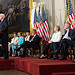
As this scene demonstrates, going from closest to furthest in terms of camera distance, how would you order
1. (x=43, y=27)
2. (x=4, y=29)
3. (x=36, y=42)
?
(x=4, y=29), (x=36, y=42), (x=43, y=27)

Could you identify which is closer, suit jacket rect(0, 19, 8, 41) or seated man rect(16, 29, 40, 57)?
suit jacket rect(0, 19, 8, 41)

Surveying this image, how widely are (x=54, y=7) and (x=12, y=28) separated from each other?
388 centimetres

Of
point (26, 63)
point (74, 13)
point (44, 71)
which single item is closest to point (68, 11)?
point (74, 13)

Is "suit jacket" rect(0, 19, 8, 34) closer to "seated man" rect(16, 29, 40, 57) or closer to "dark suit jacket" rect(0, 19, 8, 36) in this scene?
"dark suit jacket" rect(0, 19, 8, 36)

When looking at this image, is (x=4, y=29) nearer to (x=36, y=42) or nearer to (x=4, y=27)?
(x=4, y=27)

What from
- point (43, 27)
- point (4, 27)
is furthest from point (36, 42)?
point (43, 27)

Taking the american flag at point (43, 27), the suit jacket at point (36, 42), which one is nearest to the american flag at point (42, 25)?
the american flag at point (43, 27)

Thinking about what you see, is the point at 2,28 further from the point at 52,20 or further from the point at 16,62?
the point at 52,20

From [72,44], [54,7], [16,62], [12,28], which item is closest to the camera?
[72,44]

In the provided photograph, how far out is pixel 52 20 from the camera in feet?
35.5

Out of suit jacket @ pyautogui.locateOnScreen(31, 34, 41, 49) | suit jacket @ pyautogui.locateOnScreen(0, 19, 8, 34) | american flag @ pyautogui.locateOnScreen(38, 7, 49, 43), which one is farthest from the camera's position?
american flag @ pyautogui.locateOnScreen(38, 7, 49, 43)

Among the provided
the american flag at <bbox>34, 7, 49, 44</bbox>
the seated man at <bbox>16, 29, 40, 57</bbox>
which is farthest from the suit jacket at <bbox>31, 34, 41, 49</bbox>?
the american flag at <bbox>34, 7, 49, 44</bbox>

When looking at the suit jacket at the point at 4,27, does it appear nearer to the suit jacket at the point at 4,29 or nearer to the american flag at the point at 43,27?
the suit jacket at the point at 4,29

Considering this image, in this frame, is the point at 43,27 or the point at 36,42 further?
the point at 43,27
